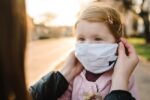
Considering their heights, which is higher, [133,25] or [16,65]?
[16,65]

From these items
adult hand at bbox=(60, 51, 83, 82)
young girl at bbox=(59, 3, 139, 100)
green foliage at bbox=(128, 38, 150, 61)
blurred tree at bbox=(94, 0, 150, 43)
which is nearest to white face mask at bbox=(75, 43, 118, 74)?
young girl at bbox=(59, 3, 139, 100)

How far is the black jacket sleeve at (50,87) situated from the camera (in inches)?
82.1

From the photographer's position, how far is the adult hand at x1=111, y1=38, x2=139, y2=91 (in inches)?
72.7

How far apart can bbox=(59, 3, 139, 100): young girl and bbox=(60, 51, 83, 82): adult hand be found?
0.09ft

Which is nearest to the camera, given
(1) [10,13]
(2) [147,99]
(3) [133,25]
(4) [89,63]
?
(1) [10,13]

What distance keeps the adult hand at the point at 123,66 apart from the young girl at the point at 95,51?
0.06m

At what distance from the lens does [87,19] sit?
218 cm

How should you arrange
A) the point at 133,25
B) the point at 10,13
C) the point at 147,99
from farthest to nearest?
the point at 133,25 < the point at 147,99 < the point at 10,13

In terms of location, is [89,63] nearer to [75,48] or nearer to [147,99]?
[75,48]

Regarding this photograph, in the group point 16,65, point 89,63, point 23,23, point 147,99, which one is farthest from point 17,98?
point 147,99

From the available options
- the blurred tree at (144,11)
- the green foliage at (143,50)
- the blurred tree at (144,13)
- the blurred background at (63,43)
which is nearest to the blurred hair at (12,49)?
the blurred background at (63,43)

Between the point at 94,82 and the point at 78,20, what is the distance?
308mm

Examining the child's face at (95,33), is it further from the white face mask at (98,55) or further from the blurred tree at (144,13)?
the blurred tree at (144,13)

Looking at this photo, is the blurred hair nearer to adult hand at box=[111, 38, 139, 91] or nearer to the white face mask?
adult hand at box=[111, 38, 139, 91]
